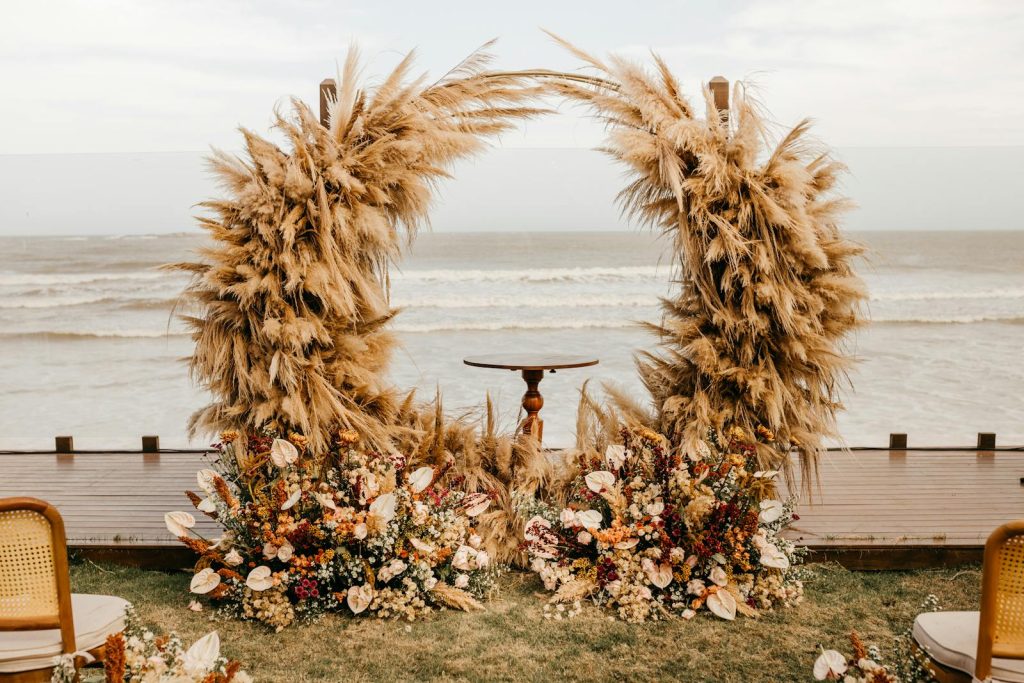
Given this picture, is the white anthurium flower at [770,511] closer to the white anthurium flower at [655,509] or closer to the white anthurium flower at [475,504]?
the white anthurium flower at [655,509]

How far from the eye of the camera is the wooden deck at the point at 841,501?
429 centimetres

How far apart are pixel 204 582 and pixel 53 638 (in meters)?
1.46

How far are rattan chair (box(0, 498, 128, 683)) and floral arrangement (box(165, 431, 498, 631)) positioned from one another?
4.57ft

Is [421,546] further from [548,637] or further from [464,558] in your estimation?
[548,637]

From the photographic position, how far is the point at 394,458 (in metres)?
4.12

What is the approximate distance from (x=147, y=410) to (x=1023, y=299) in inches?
739

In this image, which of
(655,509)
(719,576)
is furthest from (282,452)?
(719,576)

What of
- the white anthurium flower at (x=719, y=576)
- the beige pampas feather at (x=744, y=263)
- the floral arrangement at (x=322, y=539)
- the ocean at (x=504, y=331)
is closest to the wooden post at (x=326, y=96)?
the ocean at (x=504, y=331)

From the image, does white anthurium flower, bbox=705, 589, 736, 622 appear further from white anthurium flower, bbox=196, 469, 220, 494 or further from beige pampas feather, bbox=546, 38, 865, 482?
white anthurium flower, bbox=196, 469, 220, 494

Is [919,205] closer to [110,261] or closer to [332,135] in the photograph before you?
[110,261]

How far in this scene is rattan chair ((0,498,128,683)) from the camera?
2.22m

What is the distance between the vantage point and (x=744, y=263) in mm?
4094

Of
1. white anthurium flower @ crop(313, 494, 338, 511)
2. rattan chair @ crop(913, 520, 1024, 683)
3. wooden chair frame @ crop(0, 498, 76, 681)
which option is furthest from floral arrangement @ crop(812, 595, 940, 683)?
white anthurium flower @ crop(313, 494, 338, 511)

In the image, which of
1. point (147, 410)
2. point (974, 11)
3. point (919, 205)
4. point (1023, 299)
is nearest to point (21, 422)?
point (147, 410)
